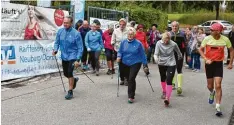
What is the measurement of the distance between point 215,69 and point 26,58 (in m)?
5.48

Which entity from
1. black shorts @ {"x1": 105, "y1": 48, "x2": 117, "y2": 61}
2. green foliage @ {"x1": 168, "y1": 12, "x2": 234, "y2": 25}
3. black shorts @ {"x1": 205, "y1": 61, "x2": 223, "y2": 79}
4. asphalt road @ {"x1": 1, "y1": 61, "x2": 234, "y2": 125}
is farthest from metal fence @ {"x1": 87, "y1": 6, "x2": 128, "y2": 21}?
green foliage @ {"x1": 168, "y1": 12, "x2": 234, "y2": 25}

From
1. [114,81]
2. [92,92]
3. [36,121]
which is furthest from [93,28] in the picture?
[36,121]

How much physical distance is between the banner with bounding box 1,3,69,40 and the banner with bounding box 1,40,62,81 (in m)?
0.18

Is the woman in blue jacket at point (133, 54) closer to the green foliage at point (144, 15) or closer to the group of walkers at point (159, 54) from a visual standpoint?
the group of walkers at point (159, 54)

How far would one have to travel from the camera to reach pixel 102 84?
10.3 metres

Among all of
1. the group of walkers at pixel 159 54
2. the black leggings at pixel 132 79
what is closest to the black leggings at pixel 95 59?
the group of walkers at pixel 159 54

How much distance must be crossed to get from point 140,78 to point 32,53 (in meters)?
3.30

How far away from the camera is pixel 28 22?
10820mm

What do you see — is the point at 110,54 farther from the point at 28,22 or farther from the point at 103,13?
the point at 103,13

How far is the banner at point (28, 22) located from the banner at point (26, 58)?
0.18 metres

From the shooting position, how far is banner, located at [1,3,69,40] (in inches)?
392

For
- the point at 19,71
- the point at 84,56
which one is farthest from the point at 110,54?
the point at 19,71

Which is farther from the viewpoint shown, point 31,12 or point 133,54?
point 31,12

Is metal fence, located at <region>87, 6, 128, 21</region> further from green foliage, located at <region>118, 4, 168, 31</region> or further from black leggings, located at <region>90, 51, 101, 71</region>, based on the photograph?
black leggings, located at <region>90, 51, 101, 71</region>
